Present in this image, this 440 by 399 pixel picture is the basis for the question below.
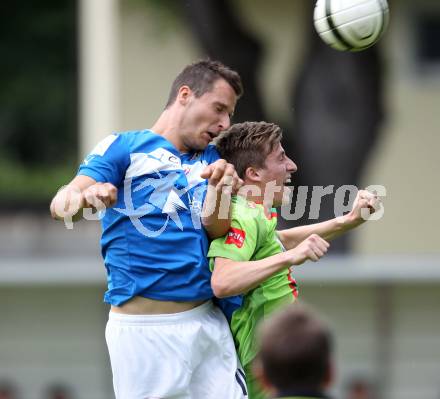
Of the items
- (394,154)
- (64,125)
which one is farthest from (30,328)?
(64,125)

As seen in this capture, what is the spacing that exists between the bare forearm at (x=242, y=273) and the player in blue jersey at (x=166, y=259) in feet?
0.81

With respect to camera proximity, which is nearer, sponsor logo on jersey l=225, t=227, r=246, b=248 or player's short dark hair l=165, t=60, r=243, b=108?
sponsor logo on jersey l=225, t=227, r=246, b=248

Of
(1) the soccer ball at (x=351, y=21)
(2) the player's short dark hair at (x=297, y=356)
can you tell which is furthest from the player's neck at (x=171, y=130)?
(2) the player's short dark hair at (x=297, y=356)

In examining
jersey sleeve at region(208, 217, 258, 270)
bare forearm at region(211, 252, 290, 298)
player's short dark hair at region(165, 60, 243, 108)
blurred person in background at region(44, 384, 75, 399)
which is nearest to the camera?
bare forearm at region(211, 252, 290, 298)

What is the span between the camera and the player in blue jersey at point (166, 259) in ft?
20.9

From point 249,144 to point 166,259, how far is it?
2.32ft

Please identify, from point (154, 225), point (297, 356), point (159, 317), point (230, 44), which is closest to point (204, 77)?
point (154, 225)

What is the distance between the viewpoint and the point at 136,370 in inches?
252

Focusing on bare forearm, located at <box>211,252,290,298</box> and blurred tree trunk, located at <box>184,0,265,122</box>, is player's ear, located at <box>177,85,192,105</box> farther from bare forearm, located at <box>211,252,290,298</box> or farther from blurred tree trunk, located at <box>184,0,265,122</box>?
blurred tree trunk, located at <box>184,0,265,122</box>

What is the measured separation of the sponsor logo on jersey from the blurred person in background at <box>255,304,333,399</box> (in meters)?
1.53

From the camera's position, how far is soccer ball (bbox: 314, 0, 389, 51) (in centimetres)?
695

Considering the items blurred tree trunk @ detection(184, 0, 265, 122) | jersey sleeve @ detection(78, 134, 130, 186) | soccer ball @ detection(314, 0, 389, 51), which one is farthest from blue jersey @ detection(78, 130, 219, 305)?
blurred tree trunk @ detection(184, 0, 265, 122)

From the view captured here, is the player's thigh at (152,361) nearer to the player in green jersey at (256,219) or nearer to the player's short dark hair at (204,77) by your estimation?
the player in green jersey at (256,219)

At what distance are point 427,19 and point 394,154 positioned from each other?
2.01 m
